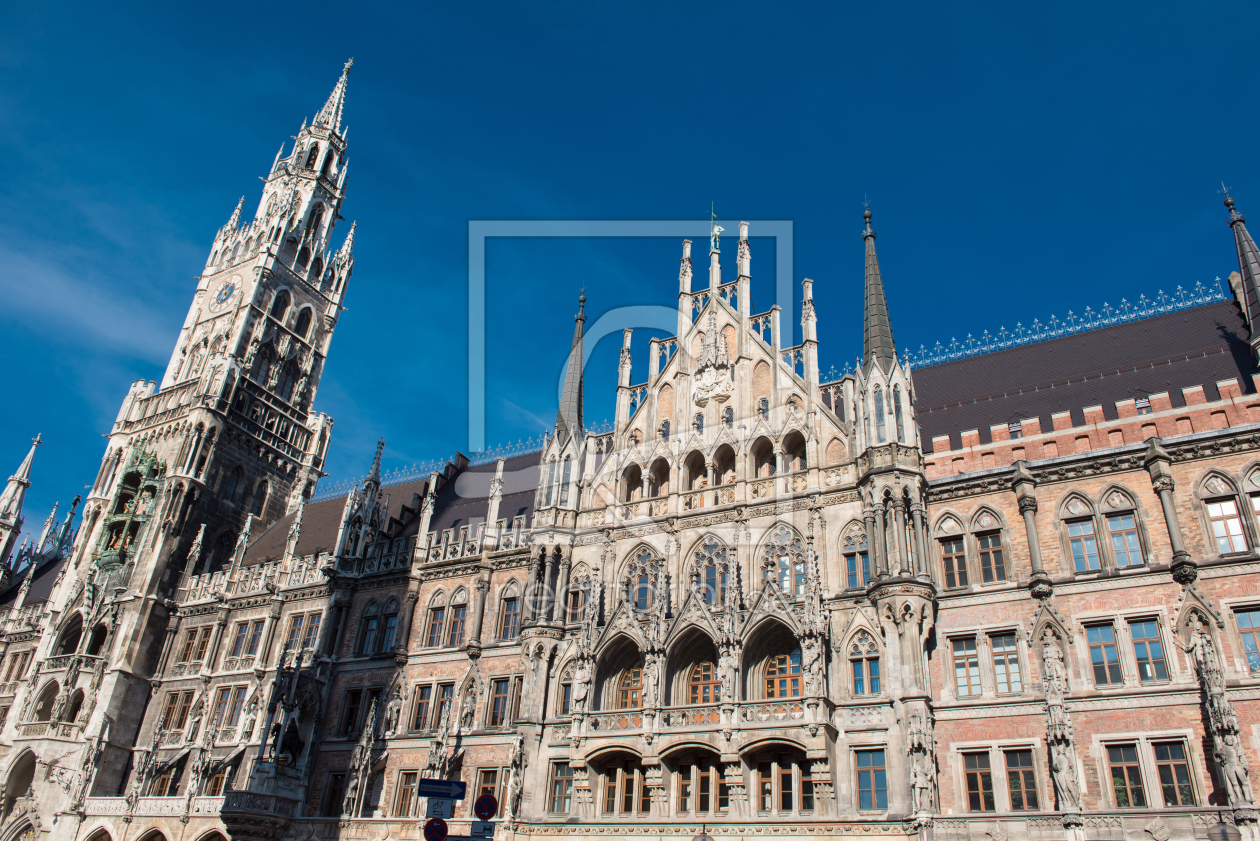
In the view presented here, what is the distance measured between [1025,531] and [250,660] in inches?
1248

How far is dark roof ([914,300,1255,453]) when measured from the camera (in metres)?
27.9

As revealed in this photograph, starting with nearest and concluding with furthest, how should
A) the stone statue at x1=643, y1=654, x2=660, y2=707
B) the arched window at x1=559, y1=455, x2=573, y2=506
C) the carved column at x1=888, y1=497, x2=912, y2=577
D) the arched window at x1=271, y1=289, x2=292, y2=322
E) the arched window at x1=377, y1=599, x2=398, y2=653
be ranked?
the carved column at x1=888, y1=497, x2=912, y2=577 < the stone statue at x1=643, y1=654, x2=660, y2=707 < the arched window at x1=559, y1=455, x2=573, y2=506 < the arched window at x1=377, y1=599, x2=398, y2=653 < the arched window at x1=271, y1=289, x2=292, y2=322

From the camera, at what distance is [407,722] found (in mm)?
33375

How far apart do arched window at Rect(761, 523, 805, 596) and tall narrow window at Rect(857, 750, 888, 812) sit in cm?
518

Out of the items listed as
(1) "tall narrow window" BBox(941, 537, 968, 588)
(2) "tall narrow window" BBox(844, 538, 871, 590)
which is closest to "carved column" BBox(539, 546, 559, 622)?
(2) "tall narrow window" BBox(844, 538, 871, 590)

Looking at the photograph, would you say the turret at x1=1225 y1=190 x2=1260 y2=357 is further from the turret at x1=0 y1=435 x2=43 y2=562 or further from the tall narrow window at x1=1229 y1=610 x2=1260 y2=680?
the turret at x1=0 y1=435 x2=43 y2=562

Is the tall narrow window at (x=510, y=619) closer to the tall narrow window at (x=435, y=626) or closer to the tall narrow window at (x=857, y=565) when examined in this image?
the tall narrow window at (x=435, y=626)

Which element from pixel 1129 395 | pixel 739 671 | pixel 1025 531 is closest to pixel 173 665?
pixel 739 671

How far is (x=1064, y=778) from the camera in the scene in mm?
21750

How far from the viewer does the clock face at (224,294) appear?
181 ft

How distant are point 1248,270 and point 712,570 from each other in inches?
743

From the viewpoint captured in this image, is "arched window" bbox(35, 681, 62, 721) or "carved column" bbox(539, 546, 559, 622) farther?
"arched window" bbox(35, 681, 62, 721)

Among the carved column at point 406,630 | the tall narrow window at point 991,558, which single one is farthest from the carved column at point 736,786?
the carved column at point 406,630

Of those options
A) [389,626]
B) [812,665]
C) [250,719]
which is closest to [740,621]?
[812,665]
